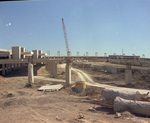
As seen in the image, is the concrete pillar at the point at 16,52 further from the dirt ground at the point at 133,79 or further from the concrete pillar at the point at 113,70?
the concrete pillar at the point at 113,70

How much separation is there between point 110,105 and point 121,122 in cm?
315

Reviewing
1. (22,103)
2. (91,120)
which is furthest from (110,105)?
(22,103)

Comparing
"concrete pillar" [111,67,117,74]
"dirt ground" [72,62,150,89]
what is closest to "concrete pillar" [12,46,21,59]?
"dirt ground" [72,62,150,89]

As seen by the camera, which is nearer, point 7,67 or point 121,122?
point 121,122

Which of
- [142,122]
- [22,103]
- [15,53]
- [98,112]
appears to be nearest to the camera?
[142,122]

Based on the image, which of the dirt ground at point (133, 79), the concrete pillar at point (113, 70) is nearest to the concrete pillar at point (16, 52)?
the dirt ground at point (133, 79)

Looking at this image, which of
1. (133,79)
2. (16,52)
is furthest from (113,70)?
(16,52)

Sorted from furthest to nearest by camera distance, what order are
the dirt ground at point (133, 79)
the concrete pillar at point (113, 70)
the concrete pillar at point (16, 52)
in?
the concrete pillar at point (16, 52)
the concrete pillar at point (113, 70)
the dirt ground at point (133, 79)

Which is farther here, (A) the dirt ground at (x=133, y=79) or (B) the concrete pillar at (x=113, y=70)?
(B) the concrete pillar at (x=113, y=70)

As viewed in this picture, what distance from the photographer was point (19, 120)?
10.2 metres

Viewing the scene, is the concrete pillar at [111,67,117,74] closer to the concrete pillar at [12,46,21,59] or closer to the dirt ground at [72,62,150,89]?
the dirt ground at [72,62,150,89]

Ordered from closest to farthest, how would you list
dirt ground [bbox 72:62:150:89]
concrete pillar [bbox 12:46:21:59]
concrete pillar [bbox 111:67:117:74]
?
dirt ground [bbox 72:62:150:89] < concrete pillar [bbox 111:67:117:74] < concrete pillar [bbox 12:46:21:59]

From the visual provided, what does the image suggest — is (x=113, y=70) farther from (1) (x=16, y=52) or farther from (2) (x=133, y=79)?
(1) (x=16, y=52)

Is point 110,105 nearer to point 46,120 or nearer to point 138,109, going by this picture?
point 138,109
